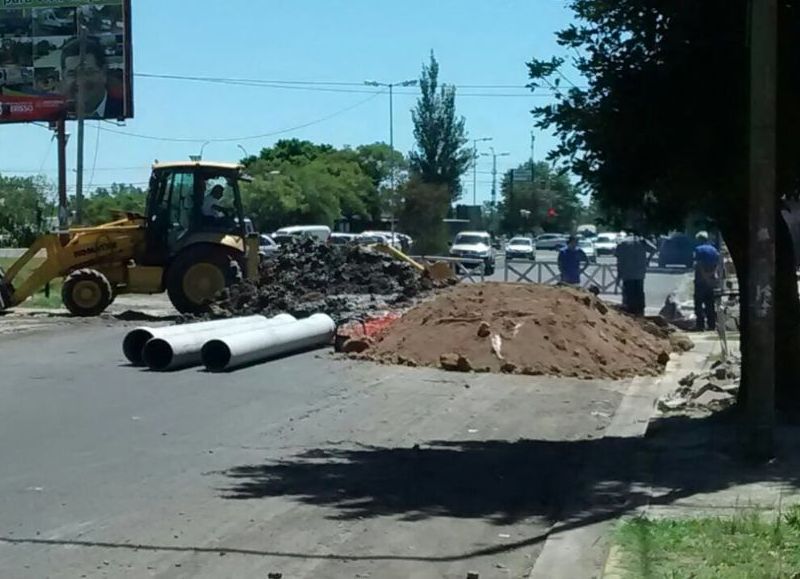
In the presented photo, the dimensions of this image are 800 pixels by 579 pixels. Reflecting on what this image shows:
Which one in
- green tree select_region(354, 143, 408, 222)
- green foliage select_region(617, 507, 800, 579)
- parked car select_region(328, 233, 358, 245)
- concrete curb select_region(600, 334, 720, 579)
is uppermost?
green tree select_region(354, 143, 408, 222)

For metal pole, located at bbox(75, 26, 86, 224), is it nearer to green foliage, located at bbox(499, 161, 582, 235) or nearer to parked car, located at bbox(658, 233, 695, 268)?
parked car, located at bbox(658, 233, 695, 268)

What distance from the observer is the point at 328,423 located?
14.8 meters

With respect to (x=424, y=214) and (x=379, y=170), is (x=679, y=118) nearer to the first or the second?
(x=424, y=214)

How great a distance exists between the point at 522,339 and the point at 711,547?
13.0 metres

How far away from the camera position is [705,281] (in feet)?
86.9

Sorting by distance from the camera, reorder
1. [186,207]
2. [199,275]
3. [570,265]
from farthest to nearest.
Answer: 1. [570,265]
2. [186,207]
3. [199,275]

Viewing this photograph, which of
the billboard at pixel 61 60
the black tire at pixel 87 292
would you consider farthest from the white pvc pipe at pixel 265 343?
the billboard at pixel 61 60

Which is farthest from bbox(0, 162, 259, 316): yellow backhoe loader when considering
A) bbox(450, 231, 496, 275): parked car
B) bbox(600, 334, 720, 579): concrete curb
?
bbox(450, 231, 496, 275): parked car

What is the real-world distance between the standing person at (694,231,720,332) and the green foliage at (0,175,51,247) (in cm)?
4182

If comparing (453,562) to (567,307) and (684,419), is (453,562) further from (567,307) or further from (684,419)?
(567,307)

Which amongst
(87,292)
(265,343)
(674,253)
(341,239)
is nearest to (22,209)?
(341,239)

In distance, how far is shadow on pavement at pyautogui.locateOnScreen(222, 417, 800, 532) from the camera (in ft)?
33.2

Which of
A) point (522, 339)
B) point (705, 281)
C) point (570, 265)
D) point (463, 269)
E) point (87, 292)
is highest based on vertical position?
point (570, 265)

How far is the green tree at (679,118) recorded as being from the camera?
11.9 m
